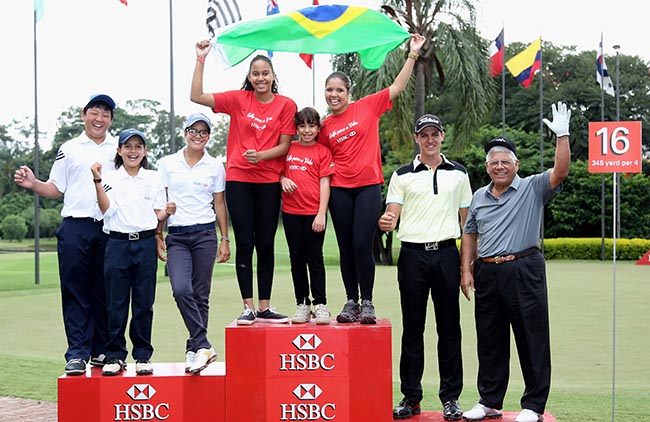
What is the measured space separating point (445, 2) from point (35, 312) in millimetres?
14994

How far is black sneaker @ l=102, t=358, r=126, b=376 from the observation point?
567 cm

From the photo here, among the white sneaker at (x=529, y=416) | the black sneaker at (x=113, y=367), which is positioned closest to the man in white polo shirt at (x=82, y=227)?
the black sneaker at (x=113, y=367)

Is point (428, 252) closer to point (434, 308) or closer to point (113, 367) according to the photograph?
point (434, 308)

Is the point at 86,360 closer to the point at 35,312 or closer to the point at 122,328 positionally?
the point at 122,328

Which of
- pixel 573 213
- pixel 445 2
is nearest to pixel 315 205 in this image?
pixel 445 2

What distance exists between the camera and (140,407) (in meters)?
5.68

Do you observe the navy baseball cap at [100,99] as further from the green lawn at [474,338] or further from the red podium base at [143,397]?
the green lawn at [474,338]

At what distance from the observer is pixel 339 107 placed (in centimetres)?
571

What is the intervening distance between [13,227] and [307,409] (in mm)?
40924

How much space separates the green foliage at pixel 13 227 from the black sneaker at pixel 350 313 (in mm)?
40116

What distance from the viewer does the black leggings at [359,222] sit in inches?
222

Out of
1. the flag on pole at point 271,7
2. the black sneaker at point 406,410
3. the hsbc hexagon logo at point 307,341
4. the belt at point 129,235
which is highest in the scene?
the flag on pole at point 271,7

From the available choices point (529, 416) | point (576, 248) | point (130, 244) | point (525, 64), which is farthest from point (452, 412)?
point (576, 248)

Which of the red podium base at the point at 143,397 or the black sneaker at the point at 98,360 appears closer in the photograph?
the red podium base at the point at 143,397
